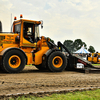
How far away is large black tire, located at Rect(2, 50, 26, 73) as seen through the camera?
959 centimetres

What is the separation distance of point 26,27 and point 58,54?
2519 mm

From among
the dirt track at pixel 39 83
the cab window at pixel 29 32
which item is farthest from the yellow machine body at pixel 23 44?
the dirt track at pixel 39 83

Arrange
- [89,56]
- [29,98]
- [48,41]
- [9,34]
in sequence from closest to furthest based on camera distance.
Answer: [29,98] < [9,34] < [48,41] < [89,56]

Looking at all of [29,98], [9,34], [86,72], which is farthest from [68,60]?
[29,98]

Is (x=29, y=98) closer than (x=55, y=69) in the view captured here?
Yes

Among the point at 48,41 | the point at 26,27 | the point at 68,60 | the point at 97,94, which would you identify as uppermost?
the point at 26,27

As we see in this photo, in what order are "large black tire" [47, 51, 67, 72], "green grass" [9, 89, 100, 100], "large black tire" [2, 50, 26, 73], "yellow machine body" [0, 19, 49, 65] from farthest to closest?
"large black tire" [47, 51, 67, 72], "yellow machine body" [0, 19, 49, 65], "large black tire" [2, 50, 26, 73], "green grass" [9, 89, 100, 100]

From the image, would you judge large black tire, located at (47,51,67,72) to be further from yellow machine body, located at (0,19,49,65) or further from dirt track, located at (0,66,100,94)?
dirt track, located at (0,66,100,94)

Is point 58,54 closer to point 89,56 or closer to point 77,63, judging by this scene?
point 77,63

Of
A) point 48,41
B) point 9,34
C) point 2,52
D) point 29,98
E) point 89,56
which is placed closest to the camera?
point 29,98

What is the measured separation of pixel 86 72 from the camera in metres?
10.8

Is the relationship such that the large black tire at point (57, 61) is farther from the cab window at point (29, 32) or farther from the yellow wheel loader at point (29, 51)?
the cab window at point (29, 32)

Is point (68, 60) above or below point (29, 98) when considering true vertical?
above

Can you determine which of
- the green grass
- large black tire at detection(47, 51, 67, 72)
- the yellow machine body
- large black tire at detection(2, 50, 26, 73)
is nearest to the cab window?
the yellow machine body
